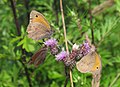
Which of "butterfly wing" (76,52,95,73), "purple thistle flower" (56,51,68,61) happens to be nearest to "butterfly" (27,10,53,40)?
"purple thistle flower" (56,51,68,61)

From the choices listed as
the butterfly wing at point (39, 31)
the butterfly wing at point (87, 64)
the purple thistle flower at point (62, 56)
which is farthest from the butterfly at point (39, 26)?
the butterfly wing at point (87, 64)

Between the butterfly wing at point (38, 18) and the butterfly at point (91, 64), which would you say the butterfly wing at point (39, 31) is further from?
the butterfly at point (91, 64)

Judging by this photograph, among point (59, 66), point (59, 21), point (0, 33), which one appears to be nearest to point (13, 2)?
point (59, 21)

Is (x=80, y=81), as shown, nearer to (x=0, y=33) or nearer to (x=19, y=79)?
(x=19, y=79)

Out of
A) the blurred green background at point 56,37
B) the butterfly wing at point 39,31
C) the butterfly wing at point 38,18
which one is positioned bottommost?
the blurred green background at point 56,37

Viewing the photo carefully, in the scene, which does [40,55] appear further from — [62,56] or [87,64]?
[87,64]

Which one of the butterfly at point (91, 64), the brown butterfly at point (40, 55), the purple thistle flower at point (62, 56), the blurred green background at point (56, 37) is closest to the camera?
the butterfly at point (91, 64)
